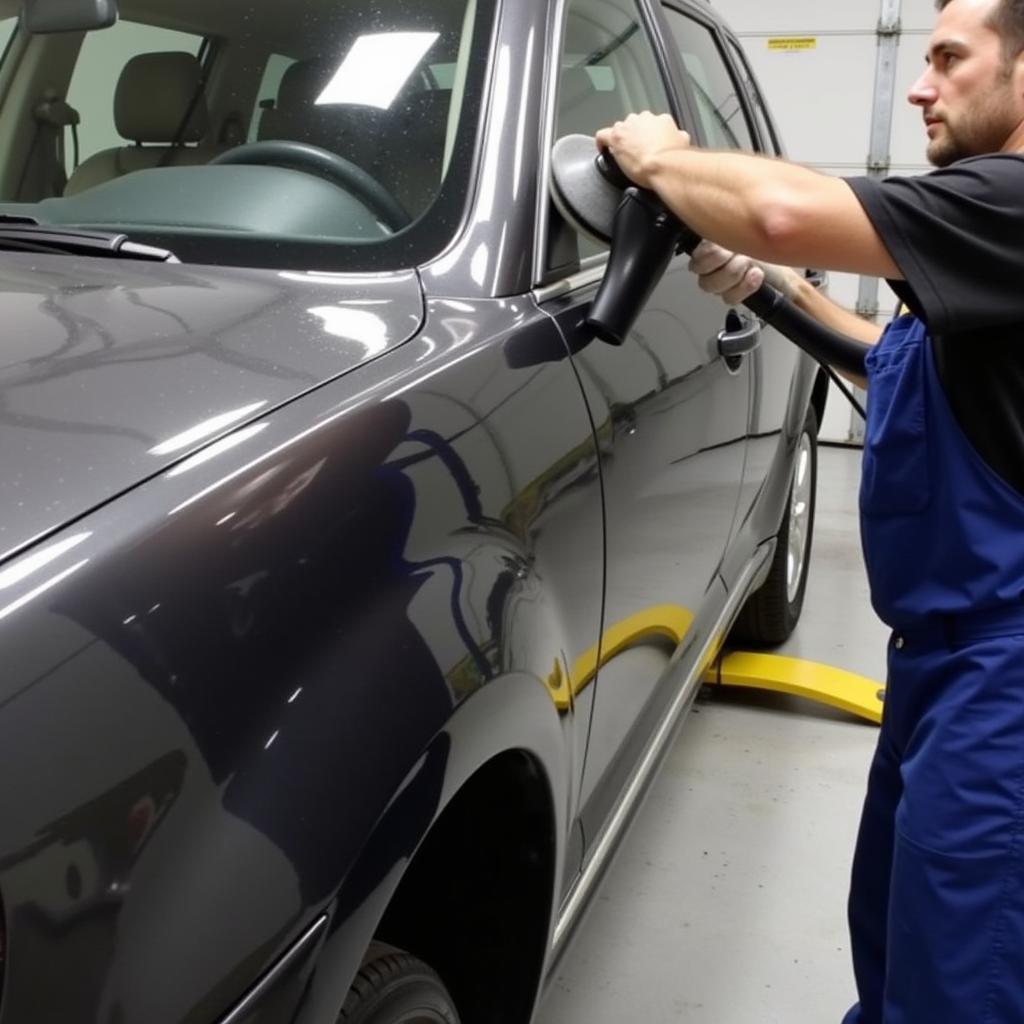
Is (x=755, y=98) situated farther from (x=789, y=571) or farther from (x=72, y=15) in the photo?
(x=72, y=15)

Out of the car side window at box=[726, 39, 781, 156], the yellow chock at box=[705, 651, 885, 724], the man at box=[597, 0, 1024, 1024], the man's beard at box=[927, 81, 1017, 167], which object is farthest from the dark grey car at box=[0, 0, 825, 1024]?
the yellow chock at box=[705, 651, 885, 724]

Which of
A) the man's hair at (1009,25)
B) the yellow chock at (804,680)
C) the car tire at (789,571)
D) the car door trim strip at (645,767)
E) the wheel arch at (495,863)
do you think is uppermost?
the man's hair at (1009,25)

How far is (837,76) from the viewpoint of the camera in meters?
6.00

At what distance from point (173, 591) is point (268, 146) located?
91cm

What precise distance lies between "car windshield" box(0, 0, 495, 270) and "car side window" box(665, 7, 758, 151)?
83cm

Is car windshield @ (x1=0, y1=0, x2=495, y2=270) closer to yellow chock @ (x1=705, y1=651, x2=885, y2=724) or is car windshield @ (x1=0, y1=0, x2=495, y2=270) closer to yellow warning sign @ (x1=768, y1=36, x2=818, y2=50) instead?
yellow chock @ (x1=705, y1=651, x2=885, y2=724)

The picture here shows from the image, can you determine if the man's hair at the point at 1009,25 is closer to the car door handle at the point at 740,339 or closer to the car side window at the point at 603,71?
the car side window at the point at 603,71

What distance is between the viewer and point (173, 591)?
2.39 feet

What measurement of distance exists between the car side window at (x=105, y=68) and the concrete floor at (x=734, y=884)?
1.30 meters

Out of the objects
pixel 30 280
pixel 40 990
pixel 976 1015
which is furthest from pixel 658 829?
pixel 40 990

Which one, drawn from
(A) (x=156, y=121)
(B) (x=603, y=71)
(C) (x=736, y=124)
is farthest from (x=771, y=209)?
(C) (x=736, y=124)

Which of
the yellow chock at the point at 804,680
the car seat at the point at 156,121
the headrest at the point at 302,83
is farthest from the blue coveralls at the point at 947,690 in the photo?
the yellow chock at the point at 804,680

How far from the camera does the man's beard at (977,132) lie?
126cm

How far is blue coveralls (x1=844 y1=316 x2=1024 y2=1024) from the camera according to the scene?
123 centimetres
